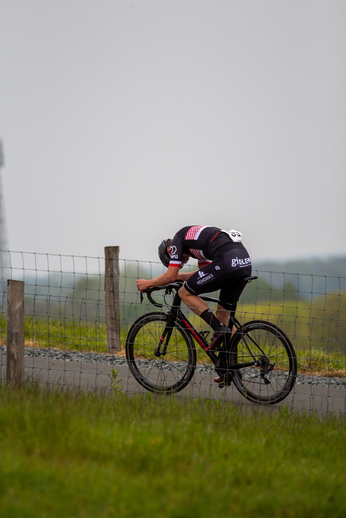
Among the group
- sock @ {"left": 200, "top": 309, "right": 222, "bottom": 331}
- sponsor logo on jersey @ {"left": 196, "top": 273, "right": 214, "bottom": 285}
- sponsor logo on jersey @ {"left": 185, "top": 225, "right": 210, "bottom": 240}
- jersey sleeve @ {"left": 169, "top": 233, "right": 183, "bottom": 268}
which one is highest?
sponsor logo on jersey @ {"left": 185, "top": 225, "right": 210, "bottom": 240}

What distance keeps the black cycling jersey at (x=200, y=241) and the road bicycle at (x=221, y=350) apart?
47 cm

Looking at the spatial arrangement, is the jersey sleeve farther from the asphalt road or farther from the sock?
the asphalt road

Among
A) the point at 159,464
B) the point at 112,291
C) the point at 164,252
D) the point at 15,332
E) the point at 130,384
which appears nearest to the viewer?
the point at 159,464

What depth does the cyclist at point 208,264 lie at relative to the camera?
5.91 metres

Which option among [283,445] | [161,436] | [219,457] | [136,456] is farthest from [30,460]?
[283,445]

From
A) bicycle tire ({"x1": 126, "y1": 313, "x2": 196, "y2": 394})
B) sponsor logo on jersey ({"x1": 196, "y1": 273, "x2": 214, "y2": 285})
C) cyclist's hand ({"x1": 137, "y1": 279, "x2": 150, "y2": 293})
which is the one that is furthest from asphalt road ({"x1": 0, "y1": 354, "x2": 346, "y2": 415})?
sponsor logo on jersey ({"x1": 196, "y1": 273, "x2": 214, "y2": 285})

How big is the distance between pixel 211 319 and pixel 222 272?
22.6 inches

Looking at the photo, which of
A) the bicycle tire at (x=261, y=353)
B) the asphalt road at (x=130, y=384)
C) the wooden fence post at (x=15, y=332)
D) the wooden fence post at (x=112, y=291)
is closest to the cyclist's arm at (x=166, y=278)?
the bicycle tire at (x=261, y=353)

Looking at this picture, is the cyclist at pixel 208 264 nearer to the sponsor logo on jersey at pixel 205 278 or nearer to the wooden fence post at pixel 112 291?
the sponsor logo on jersey at pixel 205 278

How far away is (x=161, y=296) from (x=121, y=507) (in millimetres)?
3768

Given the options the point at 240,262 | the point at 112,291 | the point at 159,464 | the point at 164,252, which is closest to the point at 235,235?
the point at 240,262

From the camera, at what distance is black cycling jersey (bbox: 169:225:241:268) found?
597 cm

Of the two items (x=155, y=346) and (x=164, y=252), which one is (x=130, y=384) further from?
(x=164, y=252)

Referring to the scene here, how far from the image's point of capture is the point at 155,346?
6398 millimetres
